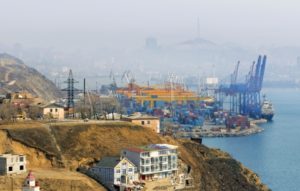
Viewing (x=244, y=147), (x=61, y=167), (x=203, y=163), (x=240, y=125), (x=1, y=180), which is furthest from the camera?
(x=240, y=125)

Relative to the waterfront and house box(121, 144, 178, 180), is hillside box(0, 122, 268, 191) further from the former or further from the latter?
the waterfront

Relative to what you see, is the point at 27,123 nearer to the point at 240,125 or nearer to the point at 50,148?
the point at 50,148

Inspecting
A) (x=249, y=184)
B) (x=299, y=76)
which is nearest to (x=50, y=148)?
(x=249, y=184)

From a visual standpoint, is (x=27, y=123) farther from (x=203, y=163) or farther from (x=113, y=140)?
(x=203, y=163)

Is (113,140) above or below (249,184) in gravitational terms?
above

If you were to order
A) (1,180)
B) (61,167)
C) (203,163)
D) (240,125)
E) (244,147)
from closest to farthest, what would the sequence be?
(1,180) < (61,167) < (203,163) < (244,147) < (240,125)

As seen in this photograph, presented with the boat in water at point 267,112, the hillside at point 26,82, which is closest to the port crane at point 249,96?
the boat in water at point 267,112

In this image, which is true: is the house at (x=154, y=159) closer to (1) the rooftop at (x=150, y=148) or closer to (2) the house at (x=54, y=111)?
(1) the rooftop at (x=150, y=148)

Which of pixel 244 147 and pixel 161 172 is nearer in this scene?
pixel 161 172
